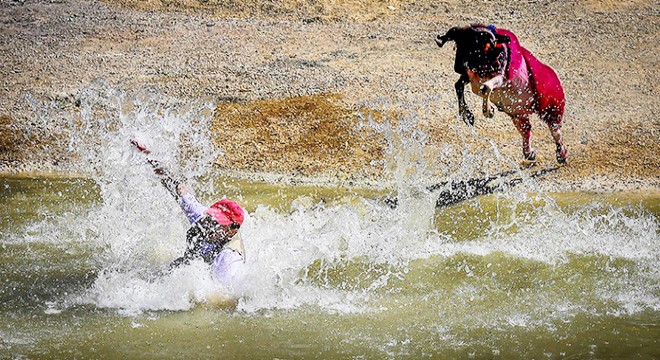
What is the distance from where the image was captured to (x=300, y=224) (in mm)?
6988

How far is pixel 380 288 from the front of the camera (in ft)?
19.8

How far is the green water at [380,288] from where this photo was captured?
17.0 ft

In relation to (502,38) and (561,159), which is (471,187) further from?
(502,38)

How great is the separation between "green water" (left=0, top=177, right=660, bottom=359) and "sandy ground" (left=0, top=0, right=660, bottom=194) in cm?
101

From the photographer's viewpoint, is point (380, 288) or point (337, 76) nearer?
point (380, 288)

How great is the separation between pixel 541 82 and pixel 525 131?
0.77 m

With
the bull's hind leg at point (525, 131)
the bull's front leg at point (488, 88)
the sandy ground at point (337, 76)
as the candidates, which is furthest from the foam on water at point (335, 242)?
the bull's front leg at point (488, 88)

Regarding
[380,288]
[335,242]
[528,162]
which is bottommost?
[380,288]

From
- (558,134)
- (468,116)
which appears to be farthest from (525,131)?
(468,116)

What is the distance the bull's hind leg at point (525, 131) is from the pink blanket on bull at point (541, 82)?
11.4 inches

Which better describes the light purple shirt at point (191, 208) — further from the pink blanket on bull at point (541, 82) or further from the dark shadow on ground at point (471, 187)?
the pink blanket on bull at point (541, 82)

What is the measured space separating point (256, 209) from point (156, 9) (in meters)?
6.81

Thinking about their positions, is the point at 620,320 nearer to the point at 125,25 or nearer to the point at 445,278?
the point at 445,278

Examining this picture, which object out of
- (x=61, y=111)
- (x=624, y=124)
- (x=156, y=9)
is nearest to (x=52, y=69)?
(x=61, y=111)
